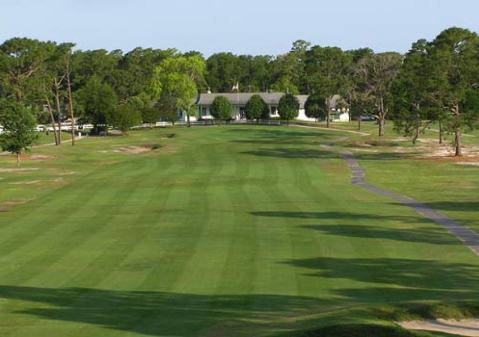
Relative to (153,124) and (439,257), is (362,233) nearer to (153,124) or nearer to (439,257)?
(439,257)

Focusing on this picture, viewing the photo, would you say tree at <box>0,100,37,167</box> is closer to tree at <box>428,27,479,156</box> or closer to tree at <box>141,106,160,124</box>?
tree at <box>428,27,479,156</box>

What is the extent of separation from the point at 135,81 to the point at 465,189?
444ft

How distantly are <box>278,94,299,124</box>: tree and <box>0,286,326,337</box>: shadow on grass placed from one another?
12807cm

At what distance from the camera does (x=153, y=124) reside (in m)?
160

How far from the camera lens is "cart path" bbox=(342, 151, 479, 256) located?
32400mm

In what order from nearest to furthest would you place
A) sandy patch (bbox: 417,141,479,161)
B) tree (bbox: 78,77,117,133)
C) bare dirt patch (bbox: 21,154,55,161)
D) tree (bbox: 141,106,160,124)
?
sandy patch (bbox: 417,141,479,161) → bare dirt patch (bbox: 21,154,55,161) → tree (bbox: 78,77,117,133) → tree (bbox: 141,106,160,124)

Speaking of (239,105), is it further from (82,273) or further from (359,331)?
(359,331)

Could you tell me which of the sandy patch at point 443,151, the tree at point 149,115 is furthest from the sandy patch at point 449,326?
the tree at point 149,115

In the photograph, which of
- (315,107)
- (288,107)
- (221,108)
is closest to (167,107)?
(221,108)

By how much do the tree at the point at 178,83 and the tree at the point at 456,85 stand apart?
7736cm

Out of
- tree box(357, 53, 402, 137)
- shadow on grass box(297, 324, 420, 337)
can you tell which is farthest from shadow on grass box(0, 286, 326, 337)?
tree box(357, 53, 402, 137)

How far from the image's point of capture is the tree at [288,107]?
150250 millimetres

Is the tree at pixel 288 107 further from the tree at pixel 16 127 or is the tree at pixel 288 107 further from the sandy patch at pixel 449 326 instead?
the sandy patch at pixel 449 326

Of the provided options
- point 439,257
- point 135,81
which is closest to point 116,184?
point 439,257
